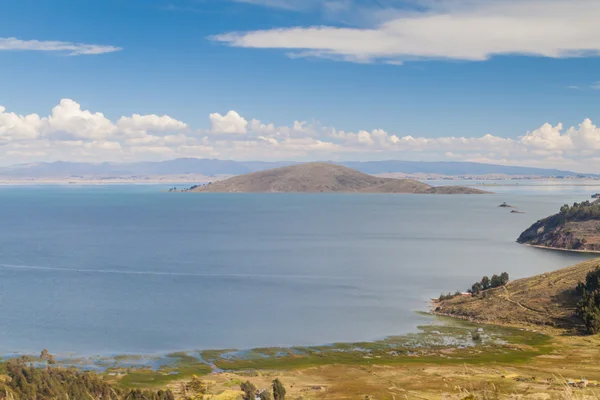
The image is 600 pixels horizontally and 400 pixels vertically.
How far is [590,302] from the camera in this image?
234 feet

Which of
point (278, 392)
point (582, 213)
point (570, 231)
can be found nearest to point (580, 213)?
point (582, 213)

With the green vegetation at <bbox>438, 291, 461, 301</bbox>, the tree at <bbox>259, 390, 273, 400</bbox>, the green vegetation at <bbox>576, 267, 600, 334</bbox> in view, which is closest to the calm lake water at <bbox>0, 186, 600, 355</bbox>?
the green vegetation at <bbox>438, 291, 461, 301</bbox>

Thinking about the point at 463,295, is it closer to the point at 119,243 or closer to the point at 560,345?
the point at 560,345

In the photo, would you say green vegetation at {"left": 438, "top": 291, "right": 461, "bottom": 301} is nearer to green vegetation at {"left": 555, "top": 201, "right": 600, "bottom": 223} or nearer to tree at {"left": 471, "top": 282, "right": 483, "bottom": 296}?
tree at {"left": 471, "top": 282, "right": 483, "bottom": 296}

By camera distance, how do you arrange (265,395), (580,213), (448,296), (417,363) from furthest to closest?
(580,213) < (448,296) < (417,363) < (265,395)

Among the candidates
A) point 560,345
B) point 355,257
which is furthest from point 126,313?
point 355,257

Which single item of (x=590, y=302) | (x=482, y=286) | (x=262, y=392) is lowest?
(x=262, y=392)

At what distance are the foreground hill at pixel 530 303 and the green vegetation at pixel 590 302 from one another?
164 cm

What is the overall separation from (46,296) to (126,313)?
19.5 metres

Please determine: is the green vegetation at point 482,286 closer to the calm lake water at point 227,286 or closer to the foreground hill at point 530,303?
the foreground hill at point 530,303

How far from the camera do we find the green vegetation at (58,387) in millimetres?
42281

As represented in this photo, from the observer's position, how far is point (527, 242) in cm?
16762

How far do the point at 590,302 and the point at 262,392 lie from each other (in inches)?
1736

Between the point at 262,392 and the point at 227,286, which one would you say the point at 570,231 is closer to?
the point at 227,286
